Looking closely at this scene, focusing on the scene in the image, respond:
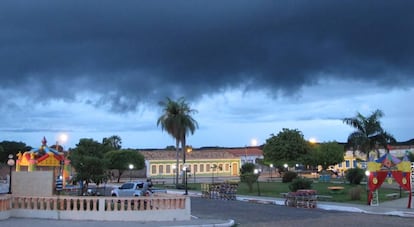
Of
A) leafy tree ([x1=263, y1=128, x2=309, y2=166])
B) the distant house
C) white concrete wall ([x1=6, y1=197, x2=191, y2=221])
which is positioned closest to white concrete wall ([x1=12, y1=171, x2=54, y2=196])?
white concrete wall ([x1=6, y1=197, x2=191, y2=221])

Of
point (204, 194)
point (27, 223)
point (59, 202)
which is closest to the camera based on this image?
point (27, 223)

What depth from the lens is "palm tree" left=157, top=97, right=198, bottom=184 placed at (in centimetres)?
5703

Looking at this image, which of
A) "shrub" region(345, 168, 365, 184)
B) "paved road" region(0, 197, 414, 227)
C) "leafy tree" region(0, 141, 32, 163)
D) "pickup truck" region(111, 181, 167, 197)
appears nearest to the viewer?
"paved road" region(0, 197, 414, 227)

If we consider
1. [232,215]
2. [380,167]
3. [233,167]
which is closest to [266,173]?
[233,167]

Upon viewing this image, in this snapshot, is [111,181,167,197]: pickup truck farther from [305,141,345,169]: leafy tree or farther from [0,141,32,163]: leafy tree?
[0,141,32,163]: leafy tree

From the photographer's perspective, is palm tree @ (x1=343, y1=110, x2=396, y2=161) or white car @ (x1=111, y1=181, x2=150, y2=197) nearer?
white car @ (x1=111, y1=181, x2=150, y2=197)

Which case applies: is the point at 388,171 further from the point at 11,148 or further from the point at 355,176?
the point at 11,148

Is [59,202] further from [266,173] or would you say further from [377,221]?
[266,173]

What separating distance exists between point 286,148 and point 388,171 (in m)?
45.7

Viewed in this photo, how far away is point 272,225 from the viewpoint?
1827cm

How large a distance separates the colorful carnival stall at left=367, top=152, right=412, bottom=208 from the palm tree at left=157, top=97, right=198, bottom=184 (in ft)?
99.1

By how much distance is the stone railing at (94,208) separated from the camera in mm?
17906

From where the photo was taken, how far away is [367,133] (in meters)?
46.8

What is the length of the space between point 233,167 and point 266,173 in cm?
1462
